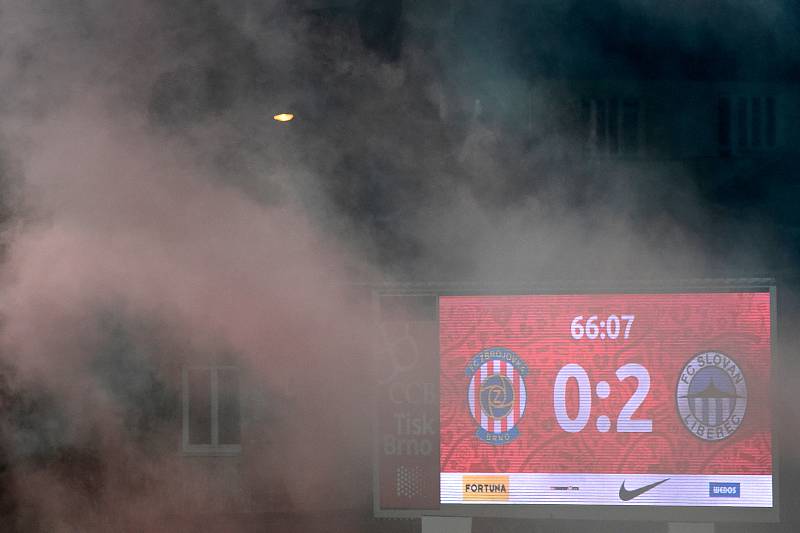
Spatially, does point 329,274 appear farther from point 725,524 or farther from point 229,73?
point 725,524

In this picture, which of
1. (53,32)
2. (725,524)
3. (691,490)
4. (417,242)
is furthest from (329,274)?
(725,524)

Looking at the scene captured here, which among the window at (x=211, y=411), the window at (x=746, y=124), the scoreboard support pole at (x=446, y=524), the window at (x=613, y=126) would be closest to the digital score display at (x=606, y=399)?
the scoreboard support pole at (x=446, y=524)

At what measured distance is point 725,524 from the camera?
5.40 meters

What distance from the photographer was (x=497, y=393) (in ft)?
16.3

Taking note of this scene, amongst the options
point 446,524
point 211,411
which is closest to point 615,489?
point 446,524

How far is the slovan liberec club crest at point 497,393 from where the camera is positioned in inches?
195

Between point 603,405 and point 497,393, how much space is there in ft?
2.27

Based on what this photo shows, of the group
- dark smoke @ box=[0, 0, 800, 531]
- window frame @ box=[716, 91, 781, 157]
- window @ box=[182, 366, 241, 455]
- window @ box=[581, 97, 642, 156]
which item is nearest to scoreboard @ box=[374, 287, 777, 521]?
dark smoke @ box=[0, 0, 800, 531]

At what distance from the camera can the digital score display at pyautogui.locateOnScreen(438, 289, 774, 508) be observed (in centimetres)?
486

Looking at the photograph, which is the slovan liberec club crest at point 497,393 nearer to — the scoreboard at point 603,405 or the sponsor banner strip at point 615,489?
the scoreboard at point 603,405

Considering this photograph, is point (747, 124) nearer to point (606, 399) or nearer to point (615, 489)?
point (606, 399)

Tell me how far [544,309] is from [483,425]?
0.86 meters

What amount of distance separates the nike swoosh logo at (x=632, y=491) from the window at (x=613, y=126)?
7.29 feet

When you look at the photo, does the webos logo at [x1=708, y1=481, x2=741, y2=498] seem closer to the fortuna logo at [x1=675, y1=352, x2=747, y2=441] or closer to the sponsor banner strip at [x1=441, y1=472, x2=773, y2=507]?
the sponsor banner strip at [x1=441, y1=472, x2=773, y2=507]
